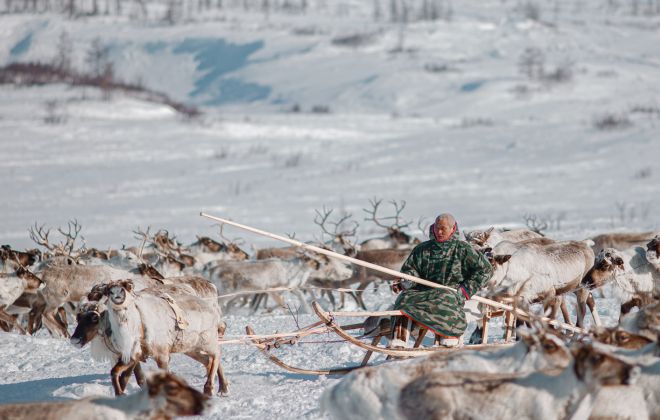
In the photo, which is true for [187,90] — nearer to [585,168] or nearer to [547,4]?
[547,4]

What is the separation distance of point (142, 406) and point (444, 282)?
10.6ft

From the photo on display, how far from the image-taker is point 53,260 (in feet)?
41.4

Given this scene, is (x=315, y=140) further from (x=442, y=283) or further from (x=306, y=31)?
(x=306, y=31)

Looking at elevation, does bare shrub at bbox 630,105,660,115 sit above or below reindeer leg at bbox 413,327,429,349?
below

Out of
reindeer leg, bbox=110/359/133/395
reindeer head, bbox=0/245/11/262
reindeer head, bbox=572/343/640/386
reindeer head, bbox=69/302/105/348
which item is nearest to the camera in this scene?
reindeer head, bbox=572/343/640/386

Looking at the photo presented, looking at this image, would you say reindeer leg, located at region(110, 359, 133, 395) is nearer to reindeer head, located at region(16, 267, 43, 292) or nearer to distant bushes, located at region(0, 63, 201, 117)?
reindeer head, located at region(16, 267, 43, 292)

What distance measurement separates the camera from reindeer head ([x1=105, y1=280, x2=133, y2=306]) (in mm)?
6519

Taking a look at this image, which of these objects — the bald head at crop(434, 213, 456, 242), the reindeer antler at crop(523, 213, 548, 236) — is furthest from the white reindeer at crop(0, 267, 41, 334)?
the reindeer antler at crop(523, 213, 548, 236)

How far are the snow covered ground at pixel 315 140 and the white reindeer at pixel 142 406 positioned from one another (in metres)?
1.80

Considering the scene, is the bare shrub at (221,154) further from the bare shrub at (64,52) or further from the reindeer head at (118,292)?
the bare shrub at (64,52)

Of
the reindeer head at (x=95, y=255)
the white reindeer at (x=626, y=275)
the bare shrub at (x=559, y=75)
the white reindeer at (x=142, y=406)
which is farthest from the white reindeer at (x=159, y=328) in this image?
the bare shrub at (x=559, y=75)

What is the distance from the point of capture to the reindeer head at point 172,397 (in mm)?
4602

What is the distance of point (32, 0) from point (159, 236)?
3575 inches

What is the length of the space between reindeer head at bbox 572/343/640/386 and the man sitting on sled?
248 centimetres
